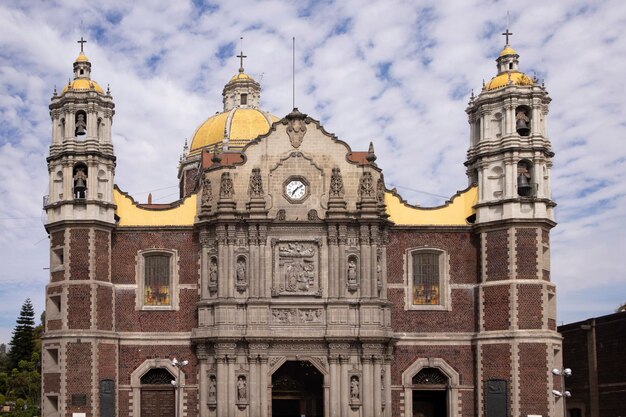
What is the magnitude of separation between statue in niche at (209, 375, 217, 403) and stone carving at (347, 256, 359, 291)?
8346 millimetres

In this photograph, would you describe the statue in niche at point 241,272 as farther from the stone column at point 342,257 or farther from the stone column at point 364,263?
the stone column at point 364,263

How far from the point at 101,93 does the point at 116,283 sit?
10243mm

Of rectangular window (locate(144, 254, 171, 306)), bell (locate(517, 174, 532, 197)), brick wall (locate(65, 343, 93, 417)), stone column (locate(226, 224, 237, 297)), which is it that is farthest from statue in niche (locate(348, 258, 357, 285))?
brick wall (locate(65, 343, 93, 417))

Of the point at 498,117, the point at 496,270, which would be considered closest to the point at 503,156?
the point at 498,117

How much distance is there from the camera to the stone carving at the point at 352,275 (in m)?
52.9

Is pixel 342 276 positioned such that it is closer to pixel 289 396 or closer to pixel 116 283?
pixel 289 396

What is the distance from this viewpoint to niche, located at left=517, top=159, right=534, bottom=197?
54094mm

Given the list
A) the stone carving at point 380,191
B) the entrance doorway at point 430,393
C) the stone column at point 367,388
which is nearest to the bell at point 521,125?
the stone carving at point 380,191

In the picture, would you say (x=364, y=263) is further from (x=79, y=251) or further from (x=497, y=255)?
(x=79, y=251)

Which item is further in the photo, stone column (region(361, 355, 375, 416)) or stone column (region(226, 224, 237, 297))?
stone column (region(226, 224, 237, 297))

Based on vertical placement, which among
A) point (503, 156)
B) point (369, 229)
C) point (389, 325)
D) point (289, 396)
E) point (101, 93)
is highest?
point (101, 93)

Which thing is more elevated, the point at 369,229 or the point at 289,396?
the point at 369,229

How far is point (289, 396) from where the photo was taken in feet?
181

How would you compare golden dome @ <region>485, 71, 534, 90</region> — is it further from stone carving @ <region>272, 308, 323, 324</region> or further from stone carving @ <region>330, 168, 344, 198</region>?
stone carving @ <region>272, 308, 323, 324</region>
